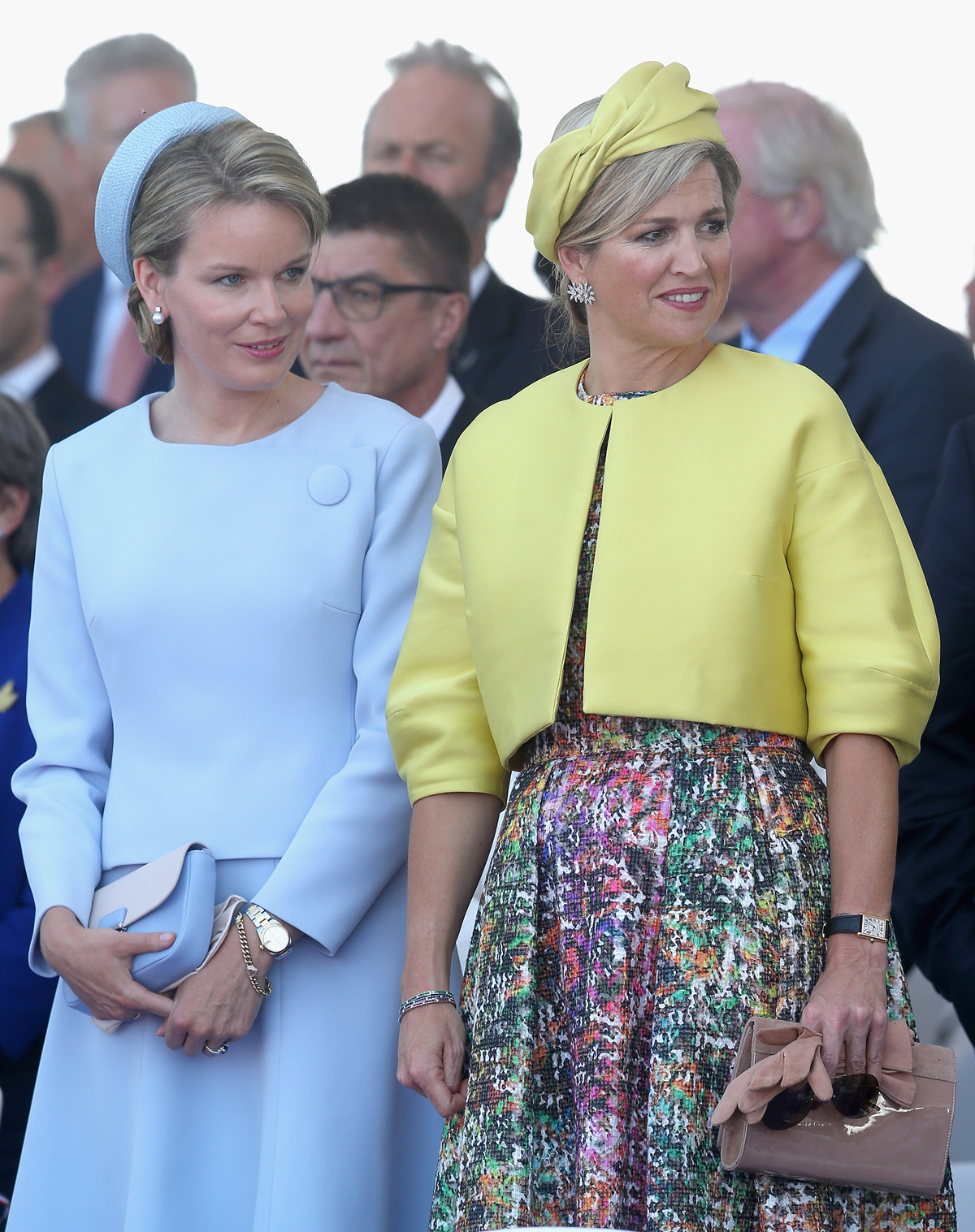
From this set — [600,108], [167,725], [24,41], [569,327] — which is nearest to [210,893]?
[167,725]

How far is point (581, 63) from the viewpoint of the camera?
12.6 feet

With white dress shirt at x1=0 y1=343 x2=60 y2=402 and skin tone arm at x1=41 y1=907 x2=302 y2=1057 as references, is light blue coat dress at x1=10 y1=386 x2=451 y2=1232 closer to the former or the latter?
skin tone arm at x1=41 y1=907 x2=302 y2=1057

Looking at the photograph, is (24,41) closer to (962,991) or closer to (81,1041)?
(81,1041)

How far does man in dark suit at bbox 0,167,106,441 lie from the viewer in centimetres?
398

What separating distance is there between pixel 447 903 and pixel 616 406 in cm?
72

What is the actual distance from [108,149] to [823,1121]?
3.22 m

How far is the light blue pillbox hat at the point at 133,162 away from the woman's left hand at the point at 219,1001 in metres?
1.10

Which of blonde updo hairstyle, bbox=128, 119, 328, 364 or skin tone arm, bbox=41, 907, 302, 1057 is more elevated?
blonde updo hairstyle, bbox=128, 119, 328, 364

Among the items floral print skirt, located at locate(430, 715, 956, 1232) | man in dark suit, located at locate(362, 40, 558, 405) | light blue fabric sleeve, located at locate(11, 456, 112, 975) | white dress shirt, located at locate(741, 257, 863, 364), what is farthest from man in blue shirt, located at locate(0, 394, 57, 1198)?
white dress shirt, located at locate(741, 257, 863, 364)

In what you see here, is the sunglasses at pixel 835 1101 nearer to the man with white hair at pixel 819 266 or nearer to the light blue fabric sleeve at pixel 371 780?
the light blue fabric sleeve at pixel 371 780

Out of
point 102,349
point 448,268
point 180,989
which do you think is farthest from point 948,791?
point 102,349

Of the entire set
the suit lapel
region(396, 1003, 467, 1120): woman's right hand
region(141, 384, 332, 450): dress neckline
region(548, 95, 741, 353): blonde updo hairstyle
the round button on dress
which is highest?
the suit lapel

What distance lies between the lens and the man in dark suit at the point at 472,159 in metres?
3.80

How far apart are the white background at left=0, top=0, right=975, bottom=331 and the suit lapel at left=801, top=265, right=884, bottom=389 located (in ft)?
0.16
